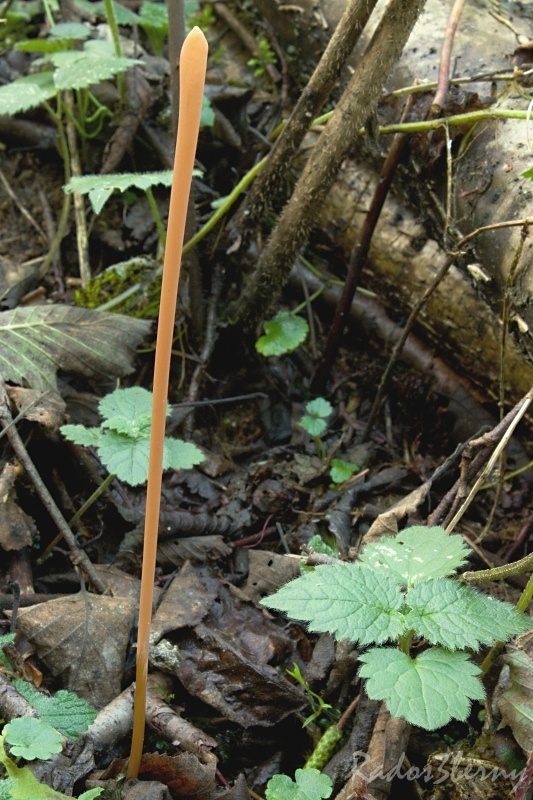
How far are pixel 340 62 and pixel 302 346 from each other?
1.03 metres

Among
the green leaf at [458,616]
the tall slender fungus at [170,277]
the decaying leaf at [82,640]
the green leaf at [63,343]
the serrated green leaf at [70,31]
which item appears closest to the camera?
the tall slender fungus at [170,277]

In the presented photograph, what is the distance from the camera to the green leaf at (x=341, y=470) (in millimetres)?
2313

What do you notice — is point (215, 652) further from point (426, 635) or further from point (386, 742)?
point (426, 635)

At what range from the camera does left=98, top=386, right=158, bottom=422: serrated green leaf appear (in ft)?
6.04

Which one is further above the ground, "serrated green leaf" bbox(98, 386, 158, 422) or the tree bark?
the tree bark

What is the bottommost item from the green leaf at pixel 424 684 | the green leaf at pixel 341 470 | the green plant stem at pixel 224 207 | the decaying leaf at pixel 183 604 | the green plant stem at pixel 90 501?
the green leaf at pixel 341 470

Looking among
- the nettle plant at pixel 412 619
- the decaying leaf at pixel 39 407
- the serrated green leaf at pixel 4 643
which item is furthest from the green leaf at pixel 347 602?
the decaying leaf at pixel 39 407

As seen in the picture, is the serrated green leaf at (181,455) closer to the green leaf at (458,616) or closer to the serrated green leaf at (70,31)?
the green leaf at (458,616)

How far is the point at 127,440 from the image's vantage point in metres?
1.77

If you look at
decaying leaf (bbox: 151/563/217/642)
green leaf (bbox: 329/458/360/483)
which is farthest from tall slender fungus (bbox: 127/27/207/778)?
green leaf (bbox: 329/458/360/483)

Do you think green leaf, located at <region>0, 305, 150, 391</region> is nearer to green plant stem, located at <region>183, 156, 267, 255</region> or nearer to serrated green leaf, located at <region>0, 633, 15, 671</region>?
green plant stem, located at <region>183, 156, 267, 255</region>

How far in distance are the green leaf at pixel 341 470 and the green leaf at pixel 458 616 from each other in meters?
0.91

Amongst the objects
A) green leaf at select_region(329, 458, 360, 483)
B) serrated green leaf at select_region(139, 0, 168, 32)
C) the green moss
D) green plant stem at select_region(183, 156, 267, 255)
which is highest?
serrated green leaf at select_region(139, 0, 168, 32)

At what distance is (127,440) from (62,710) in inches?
24.4
